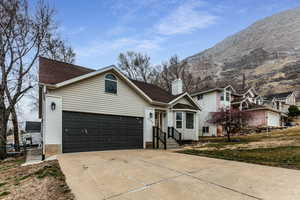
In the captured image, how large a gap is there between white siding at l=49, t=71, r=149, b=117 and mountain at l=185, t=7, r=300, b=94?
32200 millimetres

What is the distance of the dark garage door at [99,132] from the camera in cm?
927

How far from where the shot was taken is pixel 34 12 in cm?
1224

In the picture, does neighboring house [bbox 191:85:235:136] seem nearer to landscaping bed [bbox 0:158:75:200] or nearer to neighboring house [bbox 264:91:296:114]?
neighboring house [bbox 264:91:296:114]

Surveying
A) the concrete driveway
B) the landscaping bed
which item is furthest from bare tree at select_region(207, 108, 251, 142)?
the landscaping bed

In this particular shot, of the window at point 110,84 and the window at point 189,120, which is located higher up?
the window at point 110,84

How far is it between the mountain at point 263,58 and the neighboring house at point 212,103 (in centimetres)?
1837

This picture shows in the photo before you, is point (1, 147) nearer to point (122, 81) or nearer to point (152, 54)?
point (122, 81)

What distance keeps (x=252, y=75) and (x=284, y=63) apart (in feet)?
46.5

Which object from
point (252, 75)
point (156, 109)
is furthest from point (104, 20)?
point (252, 75)

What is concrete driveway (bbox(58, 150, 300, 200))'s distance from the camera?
3537mm

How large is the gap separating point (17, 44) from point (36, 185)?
11359 millimetres

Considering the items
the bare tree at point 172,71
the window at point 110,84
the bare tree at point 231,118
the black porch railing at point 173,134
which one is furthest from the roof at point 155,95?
the bare tree at point 172,71

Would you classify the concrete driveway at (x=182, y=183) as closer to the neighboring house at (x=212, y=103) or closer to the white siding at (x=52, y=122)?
the white siding at (x=52, y=122)

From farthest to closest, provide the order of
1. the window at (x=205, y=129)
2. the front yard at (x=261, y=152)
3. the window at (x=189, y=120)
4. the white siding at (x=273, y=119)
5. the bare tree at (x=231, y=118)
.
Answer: the white siding at (x=273, y=119) < the window at (x=205, y=129) < the bare tree at (x=231, y=118) < the window at (x=189, y=120) < the front yard at (x=261, y=152)
